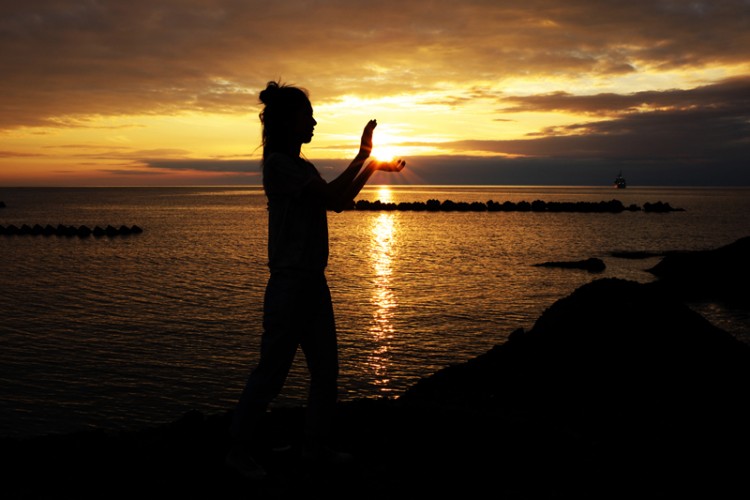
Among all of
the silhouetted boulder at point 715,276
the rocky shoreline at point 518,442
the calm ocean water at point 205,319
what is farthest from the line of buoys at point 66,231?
the rocky shoreline at point 518,442

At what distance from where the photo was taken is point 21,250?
47.2 meters

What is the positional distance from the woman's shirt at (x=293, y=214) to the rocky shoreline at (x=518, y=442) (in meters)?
1.76

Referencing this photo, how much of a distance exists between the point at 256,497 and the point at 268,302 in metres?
1.44

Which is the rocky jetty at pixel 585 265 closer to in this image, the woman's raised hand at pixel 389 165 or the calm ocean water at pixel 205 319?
the calm ocean water at pixel 205 319

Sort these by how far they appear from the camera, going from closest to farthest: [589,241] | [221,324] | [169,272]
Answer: [221,324] → [169,272] → [589,241]

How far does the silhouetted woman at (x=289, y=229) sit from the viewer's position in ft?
13.5

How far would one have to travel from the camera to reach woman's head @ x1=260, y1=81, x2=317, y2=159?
420cm

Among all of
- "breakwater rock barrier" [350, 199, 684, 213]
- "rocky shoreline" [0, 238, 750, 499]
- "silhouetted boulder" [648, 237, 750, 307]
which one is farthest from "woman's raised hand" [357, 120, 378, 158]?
"breakwater rock barrier" [350, 199, 684, 213]

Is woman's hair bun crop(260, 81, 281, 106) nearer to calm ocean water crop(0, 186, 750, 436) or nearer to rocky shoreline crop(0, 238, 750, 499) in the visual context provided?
rocky shoreline crop(0, 238, 750, 499)

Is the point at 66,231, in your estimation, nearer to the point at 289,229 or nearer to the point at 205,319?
the point at 205,319

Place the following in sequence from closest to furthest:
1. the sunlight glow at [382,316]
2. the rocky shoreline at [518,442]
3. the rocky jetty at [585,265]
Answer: the rocky shoreline at [518,442]
the sunlight glow at [382,316]
the rocky jetty at [585,265]

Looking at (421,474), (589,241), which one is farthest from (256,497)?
(589,241)

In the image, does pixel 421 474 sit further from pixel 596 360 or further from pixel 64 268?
pixel 64 268

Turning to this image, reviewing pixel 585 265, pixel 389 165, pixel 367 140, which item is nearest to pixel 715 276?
pixel 585 265
